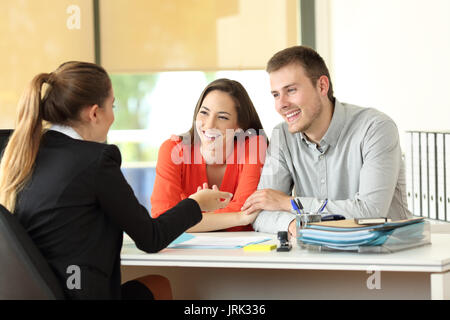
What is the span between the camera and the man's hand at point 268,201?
7.06 ft

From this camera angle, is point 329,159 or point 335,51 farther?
point 335,51

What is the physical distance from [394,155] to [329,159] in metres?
0.25

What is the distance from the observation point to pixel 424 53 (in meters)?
3.23

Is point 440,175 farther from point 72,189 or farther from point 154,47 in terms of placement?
point 154,47

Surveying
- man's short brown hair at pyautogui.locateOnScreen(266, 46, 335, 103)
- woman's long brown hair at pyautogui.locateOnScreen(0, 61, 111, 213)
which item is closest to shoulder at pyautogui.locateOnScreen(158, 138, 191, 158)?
man's short brown hair at pyautogui.locateOnScreen(266, 46, 335, 103)

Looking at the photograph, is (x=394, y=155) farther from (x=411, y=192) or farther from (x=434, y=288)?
(x=411, y=192)

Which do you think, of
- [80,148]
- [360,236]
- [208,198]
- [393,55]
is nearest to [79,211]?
[80,148]

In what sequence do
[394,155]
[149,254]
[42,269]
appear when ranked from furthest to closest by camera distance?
1. [394,155]
2. [149,254]
3. [42,269]

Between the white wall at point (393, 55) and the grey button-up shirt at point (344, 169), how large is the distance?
0.93 meters

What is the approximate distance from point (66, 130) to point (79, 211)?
23 centimetres

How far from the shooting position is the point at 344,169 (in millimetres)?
2312

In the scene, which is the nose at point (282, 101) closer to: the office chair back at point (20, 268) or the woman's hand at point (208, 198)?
the woman's hand at point (208, 198)

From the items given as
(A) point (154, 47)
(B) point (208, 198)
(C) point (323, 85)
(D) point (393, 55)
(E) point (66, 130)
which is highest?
(A) point (154, 47)
